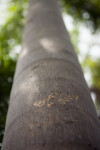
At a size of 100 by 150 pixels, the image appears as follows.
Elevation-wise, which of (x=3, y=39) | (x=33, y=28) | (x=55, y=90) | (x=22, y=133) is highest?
(x=3, y=39)

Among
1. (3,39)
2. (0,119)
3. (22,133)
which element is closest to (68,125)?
(22,133)

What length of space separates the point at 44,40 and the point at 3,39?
13.7ft

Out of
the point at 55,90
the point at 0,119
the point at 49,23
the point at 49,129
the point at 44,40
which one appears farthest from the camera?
the point at 0,119

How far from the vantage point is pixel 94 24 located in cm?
598

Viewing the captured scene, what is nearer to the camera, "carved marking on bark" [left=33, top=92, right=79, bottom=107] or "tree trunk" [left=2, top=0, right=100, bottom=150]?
"tree trunk" [left=2, top=0, right=100, bottom=150]

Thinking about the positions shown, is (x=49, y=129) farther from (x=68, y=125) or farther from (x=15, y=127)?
(x=15, y=127)

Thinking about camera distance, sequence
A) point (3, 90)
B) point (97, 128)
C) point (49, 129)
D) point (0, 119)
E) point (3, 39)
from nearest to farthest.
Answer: point (49, 129)
point (97, 128)
point (0, 119)
point (3, 90)
point (3, 39)

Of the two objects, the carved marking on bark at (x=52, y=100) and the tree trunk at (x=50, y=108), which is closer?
the tree trunk at (x=50, y=108)

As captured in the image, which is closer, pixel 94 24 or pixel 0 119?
pixel 0 119

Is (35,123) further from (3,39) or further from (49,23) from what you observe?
(3,39)

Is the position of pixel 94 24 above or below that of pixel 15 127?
above

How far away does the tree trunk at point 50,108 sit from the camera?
2.84ft

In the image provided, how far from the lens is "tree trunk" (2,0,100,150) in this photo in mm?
865

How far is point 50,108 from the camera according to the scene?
100 centimetres
